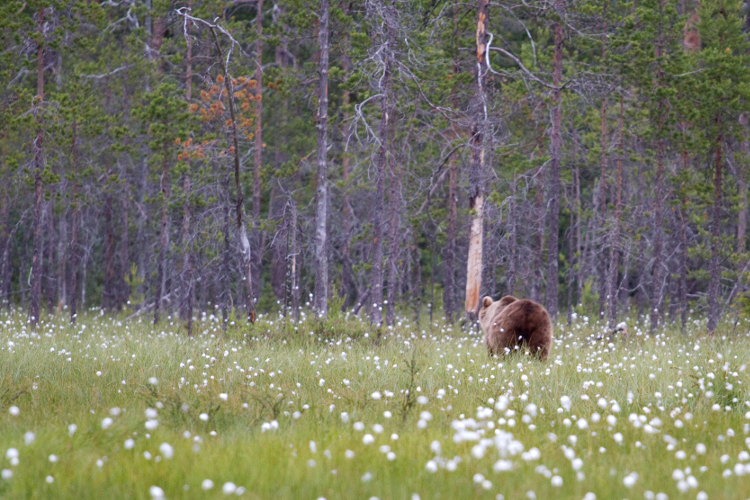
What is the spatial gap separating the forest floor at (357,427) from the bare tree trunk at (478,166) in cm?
623

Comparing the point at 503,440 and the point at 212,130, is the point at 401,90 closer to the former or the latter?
the point at 212,130

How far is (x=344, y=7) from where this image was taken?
19.1 meters

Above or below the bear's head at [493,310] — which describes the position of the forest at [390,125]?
above

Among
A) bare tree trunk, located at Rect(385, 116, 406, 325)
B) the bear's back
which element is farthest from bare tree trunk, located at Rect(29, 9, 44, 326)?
the bear's back

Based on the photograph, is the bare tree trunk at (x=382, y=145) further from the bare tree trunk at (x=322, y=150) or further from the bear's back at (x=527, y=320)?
the bear's back at (x=527, y=320)

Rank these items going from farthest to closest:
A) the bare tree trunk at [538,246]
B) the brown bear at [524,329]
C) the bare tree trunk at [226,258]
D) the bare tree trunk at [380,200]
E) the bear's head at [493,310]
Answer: the bare tree trunk at [538,246], the bare tree trunk at [380,200], the bare tree trunk at [226,258], the bear's head at [493,310], the brown bear at [524,329]

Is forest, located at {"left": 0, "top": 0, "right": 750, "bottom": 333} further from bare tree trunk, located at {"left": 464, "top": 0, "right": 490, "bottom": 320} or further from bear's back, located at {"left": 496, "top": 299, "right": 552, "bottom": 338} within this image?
bear's back, located at {"left": 496, "top": 299, "right": 552, "bottom": 338}

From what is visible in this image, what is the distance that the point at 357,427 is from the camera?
15.1ft

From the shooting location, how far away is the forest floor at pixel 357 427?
165 inches

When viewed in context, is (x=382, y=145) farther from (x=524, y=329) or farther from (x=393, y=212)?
(x=524, y=329)

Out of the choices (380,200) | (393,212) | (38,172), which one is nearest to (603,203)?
(393,212)

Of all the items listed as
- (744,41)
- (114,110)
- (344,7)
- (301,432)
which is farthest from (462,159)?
(301,432)

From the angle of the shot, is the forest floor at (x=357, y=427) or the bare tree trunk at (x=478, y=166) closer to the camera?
the forest floor at (x=357, y=427)

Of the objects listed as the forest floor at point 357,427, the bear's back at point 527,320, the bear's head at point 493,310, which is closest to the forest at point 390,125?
the bear's head at point 493,310
